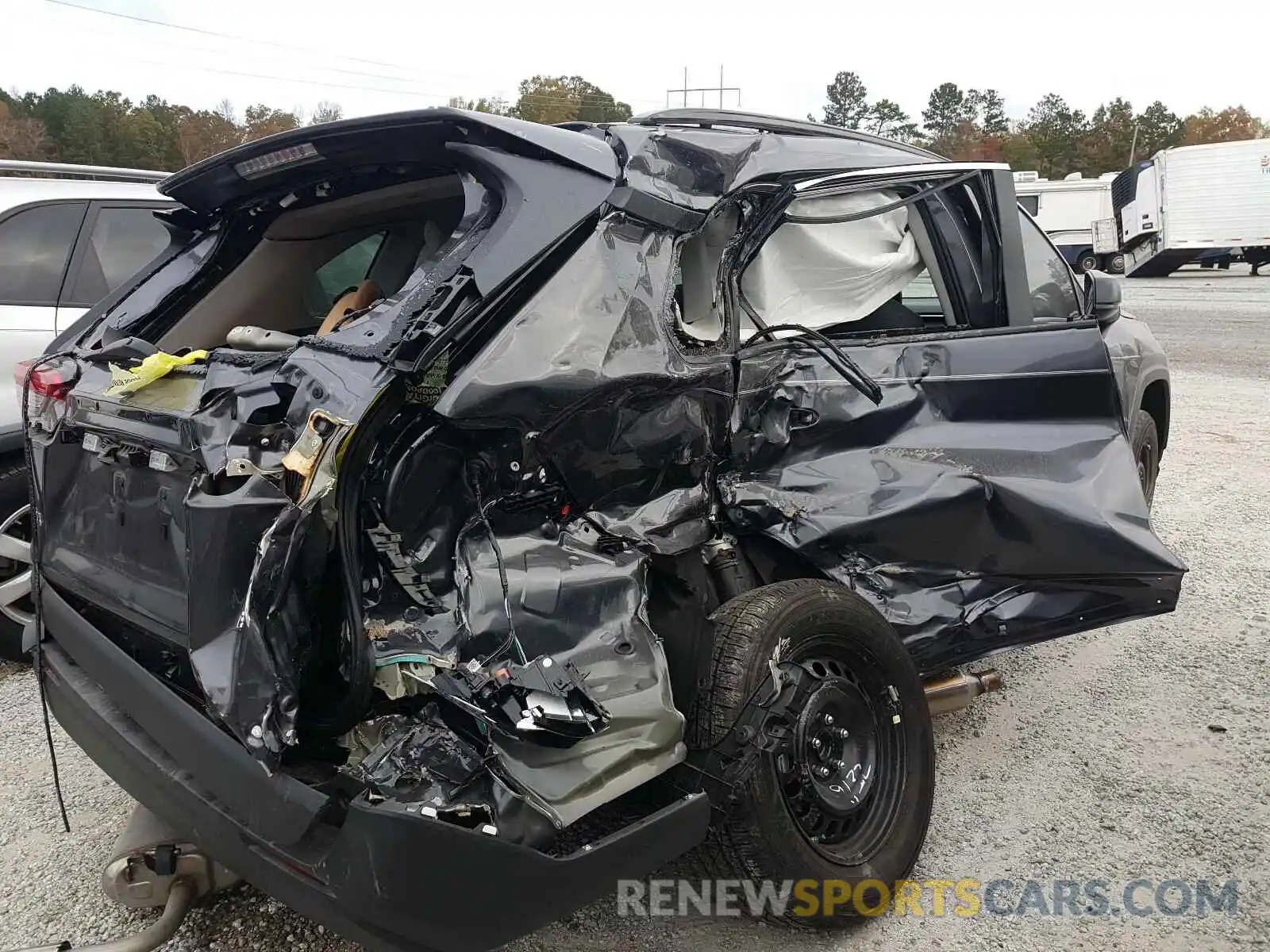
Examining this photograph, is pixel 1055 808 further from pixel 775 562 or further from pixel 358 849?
pixel 358 849

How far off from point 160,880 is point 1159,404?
5.04 meters

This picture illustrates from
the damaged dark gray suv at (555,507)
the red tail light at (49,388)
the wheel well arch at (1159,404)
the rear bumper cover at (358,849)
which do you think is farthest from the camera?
the wheel well arch at (1159,404)

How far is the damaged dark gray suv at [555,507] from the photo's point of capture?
183 cm

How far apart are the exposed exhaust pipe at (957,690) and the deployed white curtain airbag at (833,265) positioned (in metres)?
1.33

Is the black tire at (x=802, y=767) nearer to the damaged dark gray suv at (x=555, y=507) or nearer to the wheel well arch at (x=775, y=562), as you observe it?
the damaged dark gray suv at (x=555, y=507)

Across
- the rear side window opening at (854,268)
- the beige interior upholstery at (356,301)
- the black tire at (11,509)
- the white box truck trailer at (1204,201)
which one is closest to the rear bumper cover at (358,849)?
the beige interior upholstery at (356,301)

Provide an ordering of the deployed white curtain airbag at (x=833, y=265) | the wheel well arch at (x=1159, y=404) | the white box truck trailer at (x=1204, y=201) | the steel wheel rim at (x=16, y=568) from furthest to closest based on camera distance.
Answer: the white box truck trailer at (x=1204, y=201), the wheel well arch at (x=1159, y=404), the steel wheel rim at (x=16, y=568), the deployed white curtain airbag at (x=833, y=265)

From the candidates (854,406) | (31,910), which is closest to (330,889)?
(31,910)

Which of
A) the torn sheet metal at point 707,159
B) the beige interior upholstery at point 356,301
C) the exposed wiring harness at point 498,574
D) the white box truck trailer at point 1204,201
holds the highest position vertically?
the white box truck trailer at point 1204,201

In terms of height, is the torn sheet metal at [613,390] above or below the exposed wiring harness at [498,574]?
above

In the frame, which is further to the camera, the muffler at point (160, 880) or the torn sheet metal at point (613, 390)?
the muffler at point (160, 880)

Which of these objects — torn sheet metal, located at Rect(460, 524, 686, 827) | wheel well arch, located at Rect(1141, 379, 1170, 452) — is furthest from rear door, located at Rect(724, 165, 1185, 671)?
wheel well arch, located at Rect(1141, 379, 1170, 452)

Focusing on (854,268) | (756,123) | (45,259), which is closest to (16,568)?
(45,259)

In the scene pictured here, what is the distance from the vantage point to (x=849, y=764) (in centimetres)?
260
